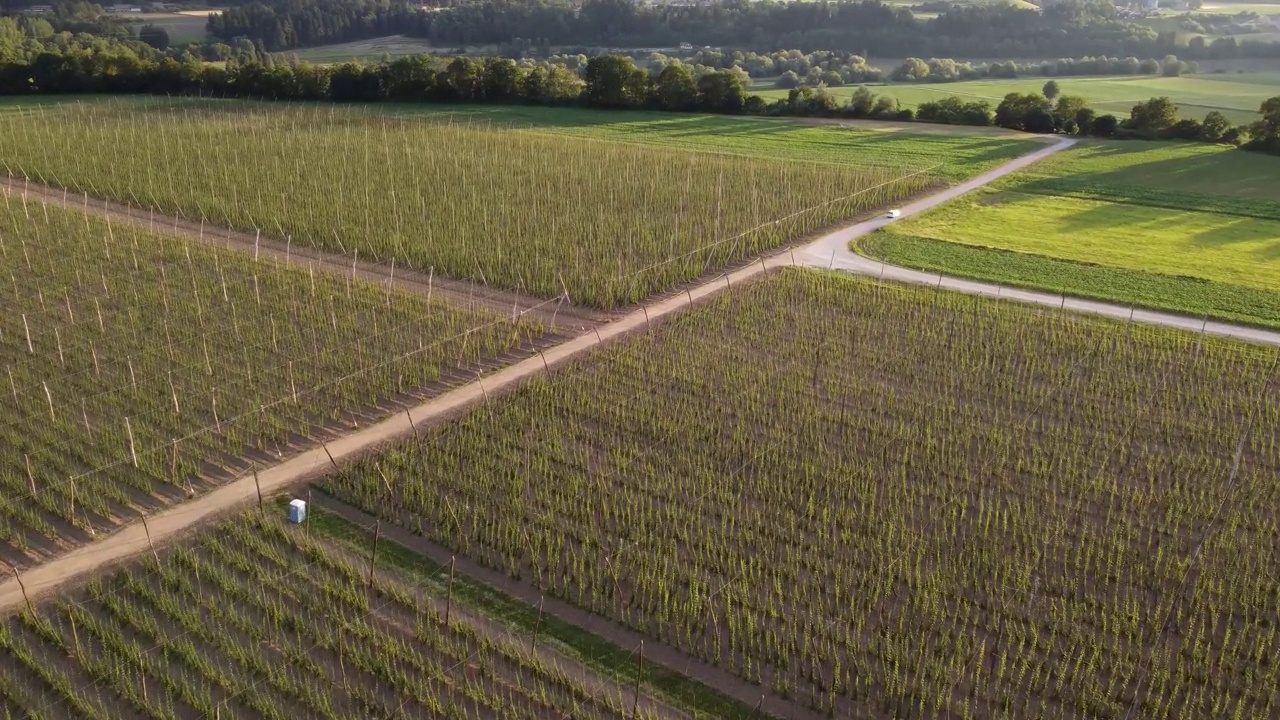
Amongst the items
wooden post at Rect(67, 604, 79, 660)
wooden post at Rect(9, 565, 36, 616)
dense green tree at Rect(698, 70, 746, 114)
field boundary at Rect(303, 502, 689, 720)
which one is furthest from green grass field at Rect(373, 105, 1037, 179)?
wooden post at Rect(67, 604, 79, 660)

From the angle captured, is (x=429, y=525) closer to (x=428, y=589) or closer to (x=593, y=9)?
(x=428, y=589)

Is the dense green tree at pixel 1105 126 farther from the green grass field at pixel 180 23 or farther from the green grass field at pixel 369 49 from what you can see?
the green grass field at pixel 180 23

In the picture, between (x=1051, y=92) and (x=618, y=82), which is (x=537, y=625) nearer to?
(x=618, y=82)

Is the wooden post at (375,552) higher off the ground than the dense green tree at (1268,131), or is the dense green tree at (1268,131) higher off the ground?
the dense green tree at (1268,131)

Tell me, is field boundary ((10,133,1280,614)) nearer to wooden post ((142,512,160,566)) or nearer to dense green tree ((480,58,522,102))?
wooden post ((142,512,160,566))

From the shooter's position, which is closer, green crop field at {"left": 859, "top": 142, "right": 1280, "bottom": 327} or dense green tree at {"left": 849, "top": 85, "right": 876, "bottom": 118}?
green crop field at {"left": 859, "top": 142, "right": 1280, "bottom": 327}

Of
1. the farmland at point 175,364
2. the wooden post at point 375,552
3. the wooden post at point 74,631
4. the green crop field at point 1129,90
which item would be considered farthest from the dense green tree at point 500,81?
the wooden post at point 74,631
